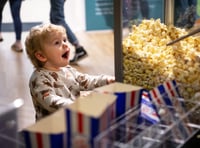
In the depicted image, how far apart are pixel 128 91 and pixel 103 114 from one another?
6.0 inches

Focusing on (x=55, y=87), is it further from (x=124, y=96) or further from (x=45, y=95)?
(x=124, y=96)

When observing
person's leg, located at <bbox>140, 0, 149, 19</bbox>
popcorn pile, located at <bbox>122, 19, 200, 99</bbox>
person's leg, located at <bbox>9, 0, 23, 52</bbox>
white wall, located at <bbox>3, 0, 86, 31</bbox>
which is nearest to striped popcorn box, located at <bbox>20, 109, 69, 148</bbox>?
popcorn pile, located at <bbox>122, 19, 200, 99</bbox>

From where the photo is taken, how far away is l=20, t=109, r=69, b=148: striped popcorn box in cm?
65

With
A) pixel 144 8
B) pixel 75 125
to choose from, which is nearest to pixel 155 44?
pixel 144 8

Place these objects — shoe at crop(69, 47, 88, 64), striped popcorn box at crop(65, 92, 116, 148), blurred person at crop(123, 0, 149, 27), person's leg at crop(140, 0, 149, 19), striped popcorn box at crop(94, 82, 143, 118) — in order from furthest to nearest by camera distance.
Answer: shoe at crop(69, 47, 88, 64) → person's leg at crop(140, 0, 149, 19) → blurred person at crop(123, 0, 149, 27) → striped popcorn box at crop(94, 82, 143, 118) → striped popcorn box at crop(65, 92, 116, 148)

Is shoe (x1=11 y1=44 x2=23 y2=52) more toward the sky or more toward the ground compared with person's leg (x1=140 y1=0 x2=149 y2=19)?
more toward the ground

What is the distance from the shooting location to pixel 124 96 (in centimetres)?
77

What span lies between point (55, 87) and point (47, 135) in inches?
22.0

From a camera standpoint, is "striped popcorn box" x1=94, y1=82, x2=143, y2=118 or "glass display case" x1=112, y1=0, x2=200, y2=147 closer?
"striped popcorn box" x1=94, y1=82, x2=143, y2=118

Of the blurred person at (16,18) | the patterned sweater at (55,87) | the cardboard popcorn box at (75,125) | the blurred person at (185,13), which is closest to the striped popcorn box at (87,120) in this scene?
the cardboard popcorn box at (75,125)

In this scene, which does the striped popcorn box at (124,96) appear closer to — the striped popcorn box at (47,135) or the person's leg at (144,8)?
the striped popcorn box at (47,135)

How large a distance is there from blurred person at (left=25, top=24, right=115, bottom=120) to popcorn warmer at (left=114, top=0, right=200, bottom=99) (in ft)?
0.29

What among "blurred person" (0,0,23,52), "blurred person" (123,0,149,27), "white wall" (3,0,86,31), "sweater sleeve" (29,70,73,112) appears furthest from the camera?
"white wall" (3,0,86,31)

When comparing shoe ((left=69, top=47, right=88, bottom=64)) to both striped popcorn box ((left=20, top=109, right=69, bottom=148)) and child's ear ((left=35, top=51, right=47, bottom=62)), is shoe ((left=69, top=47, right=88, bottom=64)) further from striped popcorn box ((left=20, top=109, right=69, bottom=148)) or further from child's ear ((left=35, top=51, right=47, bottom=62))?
striped popcorn box ((left=20, top=109, right=69, bottom=148))
